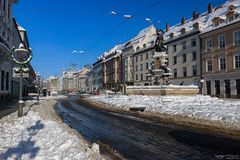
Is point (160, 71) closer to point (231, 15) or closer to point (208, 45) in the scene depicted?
point (231, 15)

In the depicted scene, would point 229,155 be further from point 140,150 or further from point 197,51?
point 197,51

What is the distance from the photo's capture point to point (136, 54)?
78.2 meters

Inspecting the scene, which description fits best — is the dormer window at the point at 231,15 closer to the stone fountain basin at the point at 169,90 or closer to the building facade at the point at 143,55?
the stone fountain basin at the point at 169,90

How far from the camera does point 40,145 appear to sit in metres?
7.99

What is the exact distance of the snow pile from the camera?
6734mm

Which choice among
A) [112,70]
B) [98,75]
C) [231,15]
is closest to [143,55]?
[112,70]

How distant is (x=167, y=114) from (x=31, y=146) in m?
10.2

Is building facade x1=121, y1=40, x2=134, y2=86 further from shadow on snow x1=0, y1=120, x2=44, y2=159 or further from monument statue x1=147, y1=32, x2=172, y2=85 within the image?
shadow on snow x1=0, y1=120, x2=44, y2=159

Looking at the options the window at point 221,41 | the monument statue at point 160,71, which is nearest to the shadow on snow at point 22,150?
the monument statue at point 160,71

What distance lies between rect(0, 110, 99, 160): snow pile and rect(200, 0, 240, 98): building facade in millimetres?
37081

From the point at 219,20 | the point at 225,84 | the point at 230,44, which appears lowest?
the point at 225,84

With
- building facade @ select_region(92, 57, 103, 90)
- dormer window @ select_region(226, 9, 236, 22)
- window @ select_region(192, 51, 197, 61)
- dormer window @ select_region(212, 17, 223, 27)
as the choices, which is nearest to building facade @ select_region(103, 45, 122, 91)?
building facade @ select_region(92, 57, 103, 90)

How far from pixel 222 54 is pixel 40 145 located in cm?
4215

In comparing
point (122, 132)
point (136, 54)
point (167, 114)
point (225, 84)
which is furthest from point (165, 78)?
point (136, 54)
